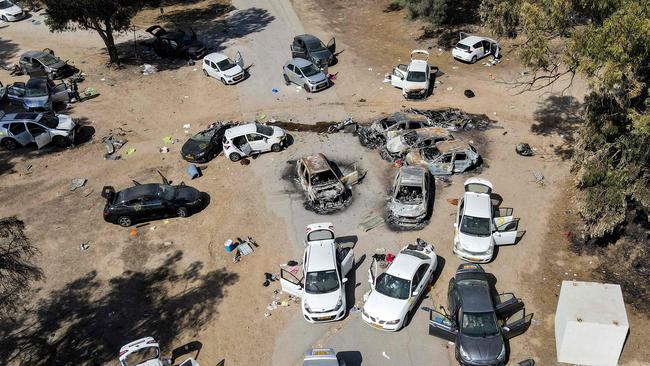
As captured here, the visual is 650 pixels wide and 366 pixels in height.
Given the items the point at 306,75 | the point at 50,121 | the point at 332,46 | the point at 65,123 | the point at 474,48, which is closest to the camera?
the point at 50,121

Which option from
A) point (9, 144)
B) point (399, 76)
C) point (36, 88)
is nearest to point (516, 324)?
point (399, 76)

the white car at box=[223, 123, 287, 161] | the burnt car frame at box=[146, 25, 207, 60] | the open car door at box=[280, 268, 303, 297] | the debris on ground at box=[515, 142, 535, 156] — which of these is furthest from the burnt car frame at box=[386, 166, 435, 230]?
the burnt car frame at box=[146, 25, 207, 60]

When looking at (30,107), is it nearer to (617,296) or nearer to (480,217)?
(480,217)

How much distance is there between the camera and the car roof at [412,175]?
64.4ft

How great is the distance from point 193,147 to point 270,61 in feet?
36.4

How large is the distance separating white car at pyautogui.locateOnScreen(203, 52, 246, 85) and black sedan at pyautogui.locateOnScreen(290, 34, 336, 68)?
378 cm

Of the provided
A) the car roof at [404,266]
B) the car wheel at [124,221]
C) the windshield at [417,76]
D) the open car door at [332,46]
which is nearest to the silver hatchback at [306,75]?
the open car door at [332,46]

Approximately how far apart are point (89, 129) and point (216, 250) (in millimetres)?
12458

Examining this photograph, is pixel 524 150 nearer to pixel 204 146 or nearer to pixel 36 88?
pixel 204 146

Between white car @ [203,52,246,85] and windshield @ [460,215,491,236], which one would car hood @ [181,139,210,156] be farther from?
windshield @ [460,215,491,236]

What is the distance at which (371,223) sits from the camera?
19.6 metres

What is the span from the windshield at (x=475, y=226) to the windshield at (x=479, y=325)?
372cm

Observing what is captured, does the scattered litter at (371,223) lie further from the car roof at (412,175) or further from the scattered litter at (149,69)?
the scattered litter at (149,69)

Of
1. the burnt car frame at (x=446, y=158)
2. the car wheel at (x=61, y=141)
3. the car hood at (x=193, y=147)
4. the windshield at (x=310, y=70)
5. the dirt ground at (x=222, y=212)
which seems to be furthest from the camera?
the windshield at (x=310, y=70)
